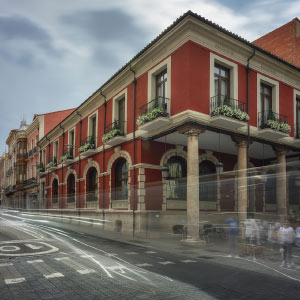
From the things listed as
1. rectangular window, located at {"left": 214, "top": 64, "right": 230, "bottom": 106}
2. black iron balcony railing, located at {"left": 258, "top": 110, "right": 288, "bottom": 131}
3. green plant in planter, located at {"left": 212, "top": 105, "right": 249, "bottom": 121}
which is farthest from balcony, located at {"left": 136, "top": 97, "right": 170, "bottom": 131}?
black iron balcony railing, located at {"left": 258, "top": 110, "right": 288, "bottom": 131}

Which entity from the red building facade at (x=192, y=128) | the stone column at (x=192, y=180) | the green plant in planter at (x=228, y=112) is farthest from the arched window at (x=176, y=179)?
the green plant in planter at (x=228, y=112)

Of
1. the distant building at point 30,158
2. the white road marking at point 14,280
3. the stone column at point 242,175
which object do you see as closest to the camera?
the white road marking at point 14,280

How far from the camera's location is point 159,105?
58.4 ft

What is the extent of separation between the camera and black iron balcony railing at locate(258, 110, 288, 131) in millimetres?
18844

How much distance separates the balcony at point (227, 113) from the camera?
16356mm

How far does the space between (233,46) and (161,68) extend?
4.01m

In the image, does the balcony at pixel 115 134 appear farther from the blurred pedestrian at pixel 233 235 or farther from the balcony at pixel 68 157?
the balcony at pixel 68 157

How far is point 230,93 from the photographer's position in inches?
709

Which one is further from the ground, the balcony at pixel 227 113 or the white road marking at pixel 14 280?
the balcony at pixel 227 113

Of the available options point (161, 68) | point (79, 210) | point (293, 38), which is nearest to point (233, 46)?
point (161, 68)

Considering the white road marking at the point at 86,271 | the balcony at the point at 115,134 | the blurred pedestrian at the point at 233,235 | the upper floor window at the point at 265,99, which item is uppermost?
the upper floor window at the point at 265,99

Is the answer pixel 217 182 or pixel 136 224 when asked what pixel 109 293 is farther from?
pixel 217 182

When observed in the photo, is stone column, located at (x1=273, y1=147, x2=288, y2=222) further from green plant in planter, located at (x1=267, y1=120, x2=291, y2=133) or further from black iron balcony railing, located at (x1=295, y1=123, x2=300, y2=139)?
black iron balcony railing, located at (x1=295, y1=123, x2=300, y2=139)

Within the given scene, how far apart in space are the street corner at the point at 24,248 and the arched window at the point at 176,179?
27.7 feet
